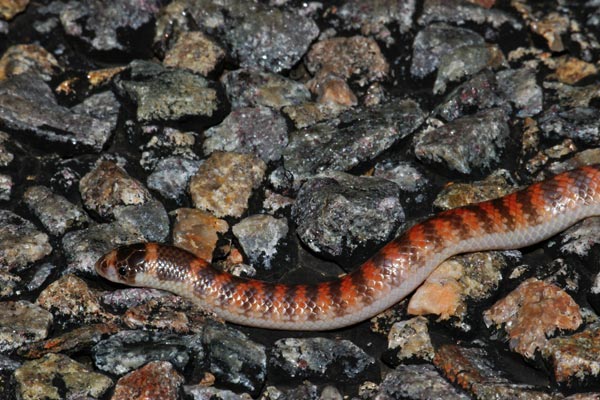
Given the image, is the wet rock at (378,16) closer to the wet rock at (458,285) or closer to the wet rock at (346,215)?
the wet rock at (346,215)

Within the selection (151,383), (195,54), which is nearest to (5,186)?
(195,54)

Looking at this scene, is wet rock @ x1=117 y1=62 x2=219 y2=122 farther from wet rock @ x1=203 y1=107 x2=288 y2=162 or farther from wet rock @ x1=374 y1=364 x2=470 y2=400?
wet rock @ x1=374 y1=364 x2=470 y2=400

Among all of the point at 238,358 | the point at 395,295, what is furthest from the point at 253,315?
the point at 395,295

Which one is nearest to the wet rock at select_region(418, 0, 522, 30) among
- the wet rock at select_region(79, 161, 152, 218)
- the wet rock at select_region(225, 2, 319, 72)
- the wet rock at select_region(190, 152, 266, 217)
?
the wet rock at select_region(225, 2, 319, 72)

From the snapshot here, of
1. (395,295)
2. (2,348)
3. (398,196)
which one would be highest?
(398,196)

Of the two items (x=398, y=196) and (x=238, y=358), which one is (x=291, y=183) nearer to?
(x=398, y=196)

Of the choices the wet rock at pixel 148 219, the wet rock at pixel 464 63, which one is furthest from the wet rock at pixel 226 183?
the wet rock at pixel 464 63
